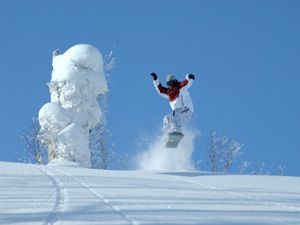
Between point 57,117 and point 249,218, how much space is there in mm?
17791

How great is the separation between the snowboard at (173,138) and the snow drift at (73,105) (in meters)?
6.09

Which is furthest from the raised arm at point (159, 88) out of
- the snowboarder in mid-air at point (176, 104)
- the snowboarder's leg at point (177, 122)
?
the snowboarder's leg at point (177, 122)

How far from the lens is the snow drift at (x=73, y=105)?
2311 centimetres

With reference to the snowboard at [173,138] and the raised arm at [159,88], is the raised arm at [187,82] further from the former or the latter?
the snowboard at [173,138]

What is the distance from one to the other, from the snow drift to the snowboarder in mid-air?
232 inches

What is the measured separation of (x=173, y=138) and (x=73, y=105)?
287 inches

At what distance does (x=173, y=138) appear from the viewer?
58.1 feet

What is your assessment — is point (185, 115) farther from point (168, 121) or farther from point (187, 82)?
point (187, 82)

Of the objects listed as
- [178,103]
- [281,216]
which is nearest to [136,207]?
[281,216]

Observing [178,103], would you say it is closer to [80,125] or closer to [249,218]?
[80,125]

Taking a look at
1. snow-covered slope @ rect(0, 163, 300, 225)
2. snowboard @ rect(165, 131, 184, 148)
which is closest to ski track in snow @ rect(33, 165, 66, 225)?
snow-covered slope @ rect(0, 163, 300, 225)

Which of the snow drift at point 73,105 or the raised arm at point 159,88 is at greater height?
the snow drift at point 73,105

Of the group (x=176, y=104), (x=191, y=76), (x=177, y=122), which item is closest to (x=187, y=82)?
(x=191, y=76)

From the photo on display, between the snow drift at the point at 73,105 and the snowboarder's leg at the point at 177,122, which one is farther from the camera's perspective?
the snow drift at the point at 73,105
